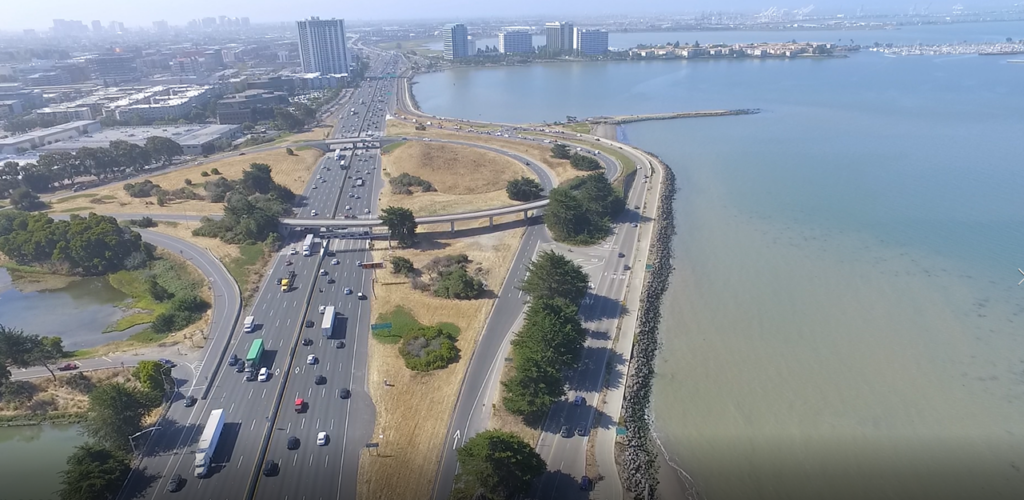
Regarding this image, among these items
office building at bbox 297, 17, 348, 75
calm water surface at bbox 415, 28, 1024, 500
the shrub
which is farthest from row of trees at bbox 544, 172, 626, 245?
office building at bbox 297, 17, 348, 75

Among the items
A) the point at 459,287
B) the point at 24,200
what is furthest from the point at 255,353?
the point at 24,200

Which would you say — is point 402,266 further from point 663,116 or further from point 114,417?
point 663,116

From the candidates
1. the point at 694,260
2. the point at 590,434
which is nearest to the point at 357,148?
the point at 694,260

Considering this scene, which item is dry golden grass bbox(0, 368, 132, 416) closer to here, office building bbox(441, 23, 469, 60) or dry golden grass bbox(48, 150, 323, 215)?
dry golden grass bbox(48, 150, 323, 215)

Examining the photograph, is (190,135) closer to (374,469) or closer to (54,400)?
(54,400)

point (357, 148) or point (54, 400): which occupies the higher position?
point (357, 148)

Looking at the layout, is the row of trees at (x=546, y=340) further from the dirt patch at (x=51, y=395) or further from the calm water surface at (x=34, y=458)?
the dirt patch at (x=51, y=395)
